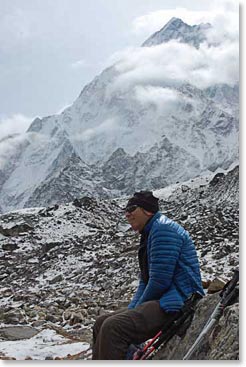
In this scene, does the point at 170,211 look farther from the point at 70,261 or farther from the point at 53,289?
the point at 53,289

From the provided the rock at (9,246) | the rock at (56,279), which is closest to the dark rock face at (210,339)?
the rock at (56,279)

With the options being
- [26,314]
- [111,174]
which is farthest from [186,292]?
[111,174]

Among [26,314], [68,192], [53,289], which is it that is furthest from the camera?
[68,192]

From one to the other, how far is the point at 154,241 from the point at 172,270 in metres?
0.23

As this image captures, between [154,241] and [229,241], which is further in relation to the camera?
[229,241]

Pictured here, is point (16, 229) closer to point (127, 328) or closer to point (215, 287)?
point (215, 287)

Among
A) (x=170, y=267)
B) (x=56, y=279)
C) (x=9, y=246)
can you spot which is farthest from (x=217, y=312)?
(x=9, y=246)

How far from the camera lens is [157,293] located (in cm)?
372

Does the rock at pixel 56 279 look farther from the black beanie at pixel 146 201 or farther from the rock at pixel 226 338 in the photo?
the rock at pixel 226 338

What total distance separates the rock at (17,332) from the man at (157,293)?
11.6ft

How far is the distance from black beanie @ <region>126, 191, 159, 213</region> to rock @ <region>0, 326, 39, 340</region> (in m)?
3.75

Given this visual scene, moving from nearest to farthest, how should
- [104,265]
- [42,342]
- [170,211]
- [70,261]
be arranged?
[42,342] → [104,265] → [70,261] → [170,211]

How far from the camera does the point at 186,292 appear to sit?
3738 millimetres

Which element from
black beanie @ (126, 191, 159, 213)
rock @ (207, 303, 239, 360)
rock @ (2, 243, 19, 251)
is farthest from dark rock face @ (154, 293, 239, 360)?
rock @ (2, 243, 19, 251)
